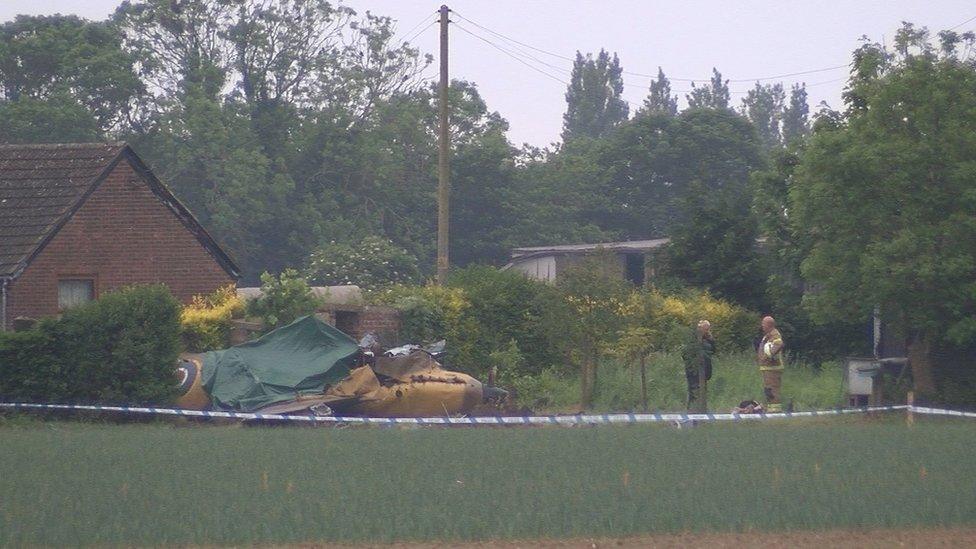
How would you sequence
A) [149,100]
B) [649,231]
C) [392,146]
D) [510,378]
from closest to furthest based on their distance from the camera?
[510,378]
[149,100]
[392,146]
[649,231]

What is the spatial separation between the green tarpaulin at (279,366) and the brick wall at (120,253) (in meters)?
7.29

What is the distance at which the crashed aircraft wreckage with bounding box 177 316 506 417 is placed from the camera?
21.0 m

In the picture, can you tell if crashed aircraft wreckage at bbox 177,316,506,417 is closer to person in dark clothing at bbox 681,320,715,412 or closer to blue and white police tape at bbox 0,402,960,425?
blue and white police tape at bbox 0,402,960,425

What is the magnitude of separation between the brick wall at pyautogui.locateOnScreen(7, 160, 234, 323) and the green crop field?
9.30m

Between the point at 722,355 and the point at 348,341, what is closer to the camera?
the point at 348,341

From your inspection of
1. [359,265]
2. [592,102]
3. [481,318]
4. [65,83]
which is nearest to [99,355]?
[481,318]

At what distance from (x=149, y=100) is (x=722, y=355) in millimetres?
35672

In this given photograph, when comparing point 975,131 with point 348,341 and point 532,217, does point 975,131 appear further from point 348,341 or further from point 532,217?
point 532,217

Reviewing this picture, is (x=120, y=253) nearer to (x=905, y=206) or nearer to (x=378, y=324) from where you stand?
(x=378, y=324)

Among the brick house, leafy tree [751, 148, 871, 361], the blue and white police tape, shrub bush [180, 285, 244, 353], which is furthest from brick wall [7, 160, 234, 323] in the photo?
leafy tree [751, 148, 871, 361]

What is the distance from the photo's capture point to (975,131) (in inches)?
868

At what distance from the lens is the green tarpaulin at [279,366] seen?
21031mm

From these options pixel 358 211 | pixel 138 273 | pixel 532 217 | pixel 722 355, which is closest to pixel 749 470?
pixel 722 355

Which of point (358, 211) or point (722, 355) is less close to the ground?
point (358, 211)
